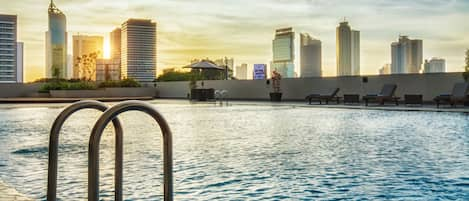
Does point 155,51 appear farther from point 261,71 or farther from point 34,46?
point 261,71

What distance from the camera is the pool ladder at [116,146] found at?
251 cm

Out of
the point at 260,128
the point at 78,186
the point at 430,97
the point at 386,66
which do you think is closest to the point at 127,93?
the point at 386,66

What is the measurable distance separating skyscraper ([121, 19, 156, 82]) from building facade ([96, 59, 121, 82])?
11.9 m

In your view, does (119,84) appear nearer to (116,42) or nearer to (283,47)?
(283,47)

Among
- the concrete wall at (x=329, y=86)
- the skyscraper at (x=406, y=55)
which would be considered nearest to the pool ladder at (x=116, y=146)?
the concrete wall at (x=329, y=86)

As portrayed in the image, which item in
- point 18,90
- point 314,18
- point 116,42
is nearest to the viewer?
point 314,18

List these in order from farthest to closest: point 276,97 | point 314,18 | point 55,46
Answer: point 55,46 → point 314,18 → point 276,97

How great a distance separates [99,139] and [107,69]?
4430 centimetres

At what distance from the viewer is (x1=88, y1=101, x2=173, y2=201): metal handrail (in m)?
2.49

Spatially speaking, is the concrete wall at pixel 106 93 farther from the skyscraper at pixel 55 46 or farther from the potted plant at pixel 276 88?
the skyscraper at pixel 55 46

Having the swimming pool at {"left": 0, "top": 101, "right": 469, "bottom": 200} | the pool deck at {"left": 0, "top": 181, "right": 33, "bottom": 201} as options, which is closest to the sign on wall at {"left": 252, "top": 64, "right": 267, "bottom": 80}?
the swimming pool at {"left": 0, "top": 101, "right": 469, "bottom": 200}

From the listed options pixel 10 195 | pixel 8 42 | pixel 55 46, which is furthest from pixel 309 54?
pixel 55 46

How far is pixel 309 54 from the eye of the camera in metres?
43.6

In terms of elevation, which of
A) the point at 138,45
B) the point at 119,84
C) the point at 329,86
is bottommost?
the point at 329,86
